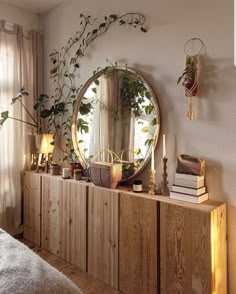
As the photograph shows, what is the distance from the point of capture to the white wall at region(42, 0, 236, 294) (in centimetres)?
165

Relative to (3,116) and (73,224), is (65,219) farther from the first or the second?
(3,116)

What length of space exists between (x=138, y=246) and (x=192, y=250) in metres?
0.39

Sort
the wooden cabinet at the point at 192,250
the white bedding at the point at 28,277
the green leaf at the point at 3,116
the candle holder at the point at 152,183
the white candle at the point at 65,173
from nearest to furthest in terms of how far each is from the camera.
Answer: the white bedding at the point at 28,277, the wooden cabinet at the point at 192,250, the candle holder at the point at 152,183, the white candle at the point at 65,173, the green leaf at the point at 3,116

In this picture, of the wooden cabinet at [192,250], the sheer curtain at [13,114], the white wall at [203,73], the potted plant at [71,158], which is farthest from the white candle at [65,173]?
the wooden cabinet at [192,250]

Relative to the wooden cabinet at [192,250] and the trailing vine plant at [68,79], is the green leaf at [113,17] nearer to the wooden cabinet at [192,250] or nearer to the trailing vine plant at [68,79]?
the trailing vine plant at [68,79]

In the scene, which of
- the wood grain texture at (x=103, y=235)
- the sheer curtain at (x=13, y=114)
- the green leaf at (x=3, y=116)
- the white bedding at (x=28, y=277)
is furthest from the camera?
the sheer curtain at (x=13, y=114)

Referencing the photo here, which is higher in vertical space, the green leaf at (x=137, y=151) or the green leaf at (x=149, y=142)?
the green leaf at (x=149, y=142)

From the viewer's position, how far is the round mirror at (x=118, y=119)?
2002 mm

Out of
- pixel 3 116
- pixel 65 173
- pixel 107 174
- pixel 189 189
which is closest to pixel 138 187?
pixel 107 174

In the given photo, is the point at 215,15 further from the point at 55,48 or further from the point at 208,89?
the point at 55,48

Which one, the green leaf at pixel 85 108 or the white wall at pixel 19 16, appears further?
the white wall at pixel 19 16

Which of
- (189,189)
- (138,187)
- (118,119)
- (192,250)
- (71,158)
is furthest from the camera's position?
(71,158)

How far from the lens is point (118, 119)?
2.17m

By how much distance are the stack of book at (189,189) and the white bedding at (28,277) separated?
872 millimetres
